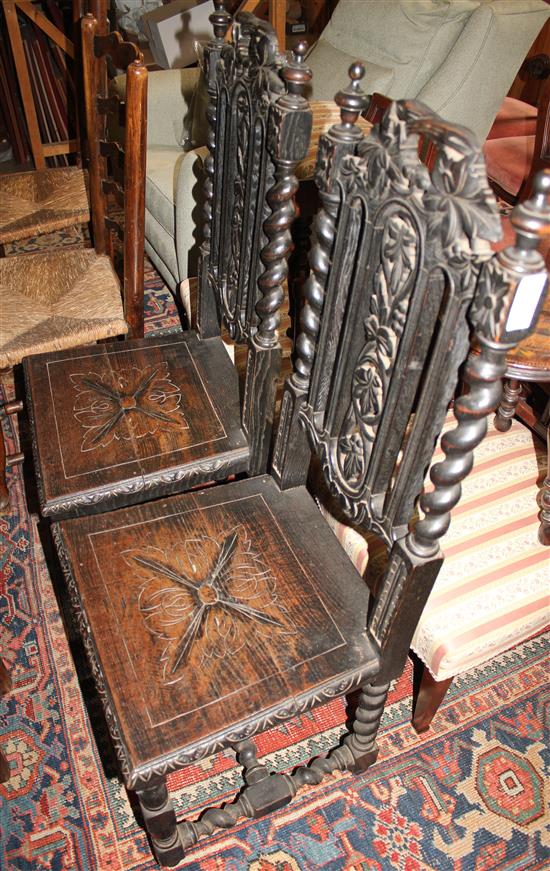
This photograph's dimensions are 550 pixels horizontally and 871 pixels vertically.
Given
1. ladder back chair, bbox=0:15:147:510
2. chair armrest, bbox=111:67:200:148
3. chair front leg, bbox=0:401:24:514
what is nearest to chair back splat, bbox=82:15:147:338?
ladder back chair, bbox=0:15:147:510

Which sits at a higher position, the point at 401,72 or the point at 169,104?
the point at 401,72

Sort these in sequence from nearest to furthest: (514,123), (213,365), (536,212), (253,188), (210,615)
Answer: (536,212) < (210,615) < (253,188) < (213,365) < (514,123)

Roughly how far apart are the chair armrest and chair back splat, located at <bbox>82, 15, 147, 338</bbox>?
143cm

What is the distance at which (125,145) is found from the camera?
147 centimetres

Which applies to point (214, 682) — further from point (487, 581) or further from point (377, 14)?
point (377, 14)

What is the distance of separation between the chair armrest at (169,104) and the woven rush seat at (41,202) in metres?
0.91

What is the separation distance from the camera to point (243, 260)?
52.2 inches

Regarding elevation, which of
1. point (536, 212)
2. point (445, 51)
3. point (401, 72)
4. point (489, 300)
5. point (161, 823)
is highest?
point (536, 212)

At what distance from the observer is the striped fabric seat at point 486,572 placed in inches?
46.4

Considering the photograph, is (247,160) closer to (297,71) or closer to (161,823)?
(297,71)

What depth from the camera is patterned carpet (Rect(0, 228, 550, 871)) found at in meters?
1.32

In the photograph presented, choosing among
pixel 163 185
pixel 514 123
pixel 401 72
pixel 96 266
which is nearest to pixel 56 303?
Result: pixel 96 266

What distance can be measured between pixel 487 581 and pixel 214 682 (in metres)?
0.55

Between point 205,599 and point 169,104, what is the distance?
2.68 meters
